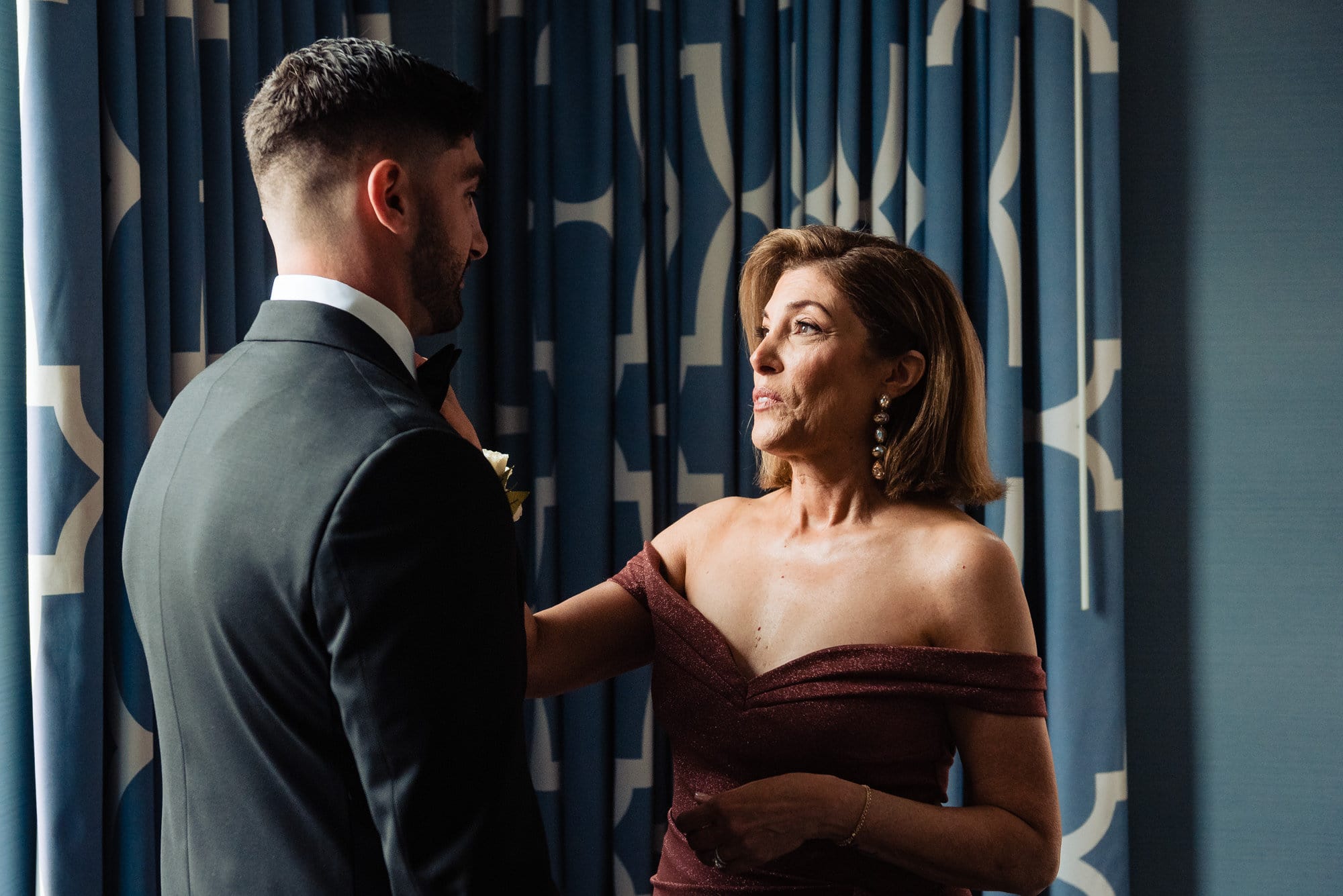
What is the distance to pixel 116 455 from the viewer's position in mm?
1421

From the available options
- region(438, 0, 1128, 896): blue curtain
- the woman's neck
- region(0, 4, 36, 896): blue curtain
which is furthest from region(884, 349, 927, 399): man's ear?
region(0, 4, 36, 896): blue curtain

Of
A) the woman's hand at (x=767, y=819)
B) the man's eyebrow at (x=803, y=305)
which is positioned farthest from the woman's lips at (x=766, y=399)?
the woman's hand at (x=767, y=819)

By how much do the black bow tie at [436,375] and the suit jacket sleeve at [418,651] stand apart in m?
0.24

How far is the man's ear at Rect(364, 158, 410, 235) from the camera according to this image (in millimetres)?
880

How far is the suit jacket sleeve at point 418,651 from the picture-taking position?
0.72m

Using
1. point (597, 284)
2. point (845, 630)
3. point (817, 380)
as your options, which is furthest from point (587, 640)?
point (597, 284)

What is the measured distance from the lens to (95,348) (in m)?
1.36

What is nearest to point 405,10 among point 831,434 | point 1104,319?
point 831,434

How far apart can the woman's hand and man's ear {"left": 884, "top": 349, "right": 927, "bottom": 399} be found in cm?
53

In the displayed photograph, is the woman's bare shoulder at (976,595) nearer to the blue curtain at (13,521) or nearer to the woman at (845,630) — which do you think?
the woman at (845,630)

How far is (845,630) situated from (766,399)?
329mm

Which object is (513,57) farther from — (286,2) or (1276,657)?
(1276,657)

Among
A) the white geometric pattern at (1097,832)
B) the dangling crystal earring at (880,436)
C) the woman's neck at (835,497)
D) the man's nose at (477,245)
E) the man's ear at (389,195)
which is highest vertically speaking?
the man's ear at (389,195)

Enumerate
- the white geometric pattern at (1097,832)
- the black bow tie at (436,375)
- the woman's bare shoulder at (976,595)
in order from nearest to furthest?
the black bow tie at (436,375)
the woman's bare shoulder at (976,595)
the white geometric pattern at (1097,832)
